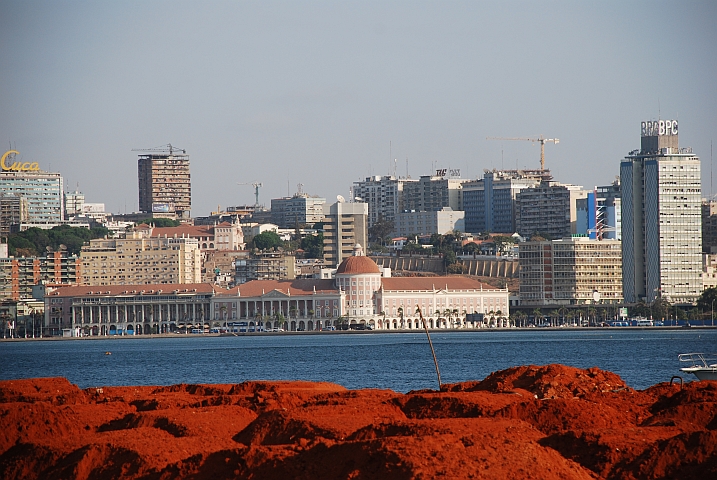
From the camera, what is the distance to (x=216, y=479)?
63.0ft

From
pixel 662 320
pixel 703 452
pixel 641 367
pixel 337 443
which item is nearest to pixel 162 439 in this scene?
pixel 337 443

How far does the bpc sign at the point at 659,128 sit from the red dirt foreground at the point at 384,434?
514ft

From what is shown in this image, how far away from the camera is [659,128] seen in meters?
185

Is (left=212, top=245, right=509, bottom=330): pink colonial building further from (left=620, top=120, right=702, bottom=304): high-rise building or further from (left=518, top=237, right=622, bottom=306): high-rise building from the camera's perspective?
(left=620, top=120, right=702, bottom=304): high-rise building

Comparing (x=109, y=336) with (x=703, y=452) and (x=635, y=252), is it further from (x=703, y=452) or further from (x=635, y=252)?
(x=703, y=452)

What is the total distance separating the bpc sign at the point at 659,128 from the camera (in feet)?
605

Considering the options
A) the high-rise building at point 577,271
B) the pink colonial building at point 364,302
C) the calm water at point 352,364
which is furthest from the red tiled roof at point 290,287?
the calm water at point 352,364

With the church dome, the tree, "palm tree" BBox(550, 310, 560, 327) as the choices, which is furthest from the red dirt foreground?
"palm tree" BBox(550, 310, 560, 327)

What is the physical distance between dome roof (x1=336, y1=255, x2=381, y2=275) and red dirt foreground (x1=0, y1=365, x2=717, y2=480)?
148 metres

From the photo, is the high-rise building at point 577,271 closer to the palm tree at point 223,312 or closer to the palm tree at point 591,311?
the palm tree at point 591,311

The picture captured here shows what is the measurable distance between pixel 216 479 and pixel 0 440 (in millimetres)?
6903

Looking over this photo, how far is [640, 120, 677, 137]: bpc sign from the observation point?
Answer: 605ft

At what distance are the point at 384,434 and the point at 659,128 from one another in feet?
556

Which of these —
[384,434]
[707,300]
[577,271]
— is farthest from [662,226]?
[384,434]
